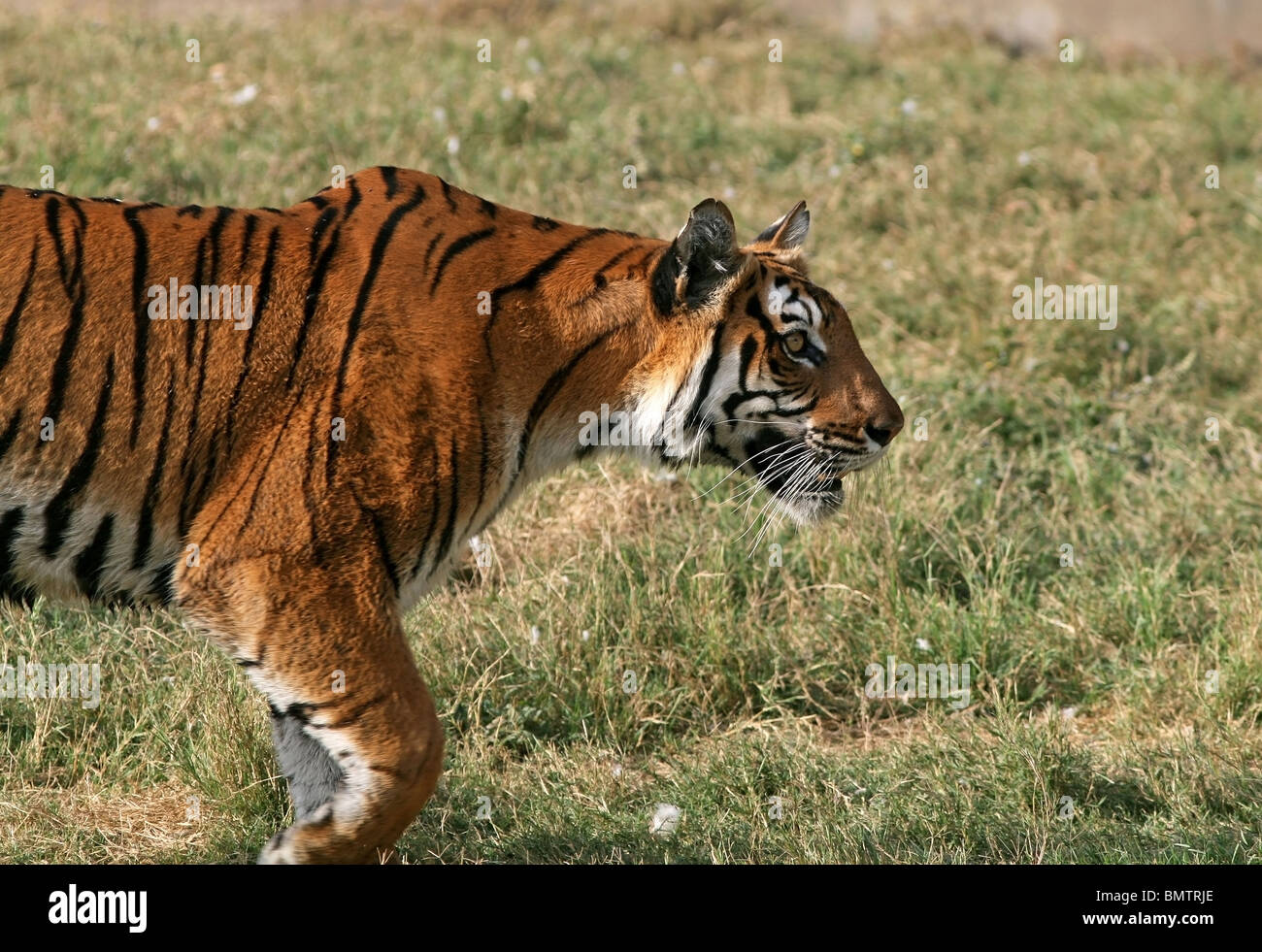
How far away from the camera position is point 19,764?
417 cm

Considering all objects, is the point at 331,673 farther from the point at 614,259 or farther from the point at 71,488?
the point at 614,259

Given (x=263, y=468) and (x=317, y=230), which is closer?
(x=263, y=468)

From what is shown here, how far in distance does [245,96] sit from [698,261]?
4662 mm

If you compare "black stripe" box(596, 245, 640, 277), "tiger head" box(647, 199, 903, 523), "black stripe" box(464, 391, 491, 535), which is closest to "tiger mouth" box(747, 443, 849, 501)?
"tiger head" box(647, 199, 903, 523)

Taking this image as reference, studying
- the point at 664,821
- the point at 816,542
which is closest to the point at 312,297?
the point at 664,821

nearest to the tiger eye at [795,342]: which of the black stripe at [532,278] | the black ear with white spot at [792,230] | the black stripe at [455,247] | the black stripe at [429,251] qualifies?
the black ear with white spot at [792,230]

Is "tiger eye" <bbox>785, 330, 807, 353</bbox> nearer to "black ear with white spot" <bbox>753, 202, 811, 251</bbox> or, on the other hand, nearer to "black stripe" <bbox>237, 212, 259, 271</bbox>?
"black ear with white spot" <bbox>753, 202, 811, 251</bbox>

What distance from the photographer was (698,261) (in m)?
3.56

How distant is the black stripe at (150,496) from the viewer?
3334 mm

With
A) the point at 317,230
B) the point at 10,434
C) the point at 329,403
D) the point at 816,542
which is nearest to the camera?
the point at 10,434

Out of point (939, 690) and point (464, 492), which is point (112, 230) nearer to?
point (464, 492)

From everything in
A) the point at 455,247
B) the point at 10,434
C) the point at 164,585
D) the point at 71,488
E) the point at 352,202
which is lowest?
the point at 164,585

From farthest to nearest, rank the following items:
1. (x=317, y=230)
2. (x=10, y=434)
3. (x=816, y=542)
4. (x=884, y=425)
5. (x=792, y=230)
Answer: (x=816, y=542) < (x=792, y=230) < (x=884, y=425) < (x=317, y=230) < (x=10, y=434)

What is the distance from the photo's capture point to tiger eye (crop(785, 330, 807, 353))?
145 inches
